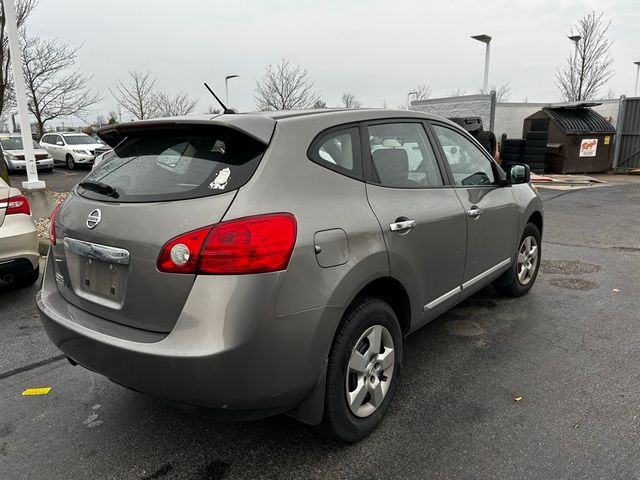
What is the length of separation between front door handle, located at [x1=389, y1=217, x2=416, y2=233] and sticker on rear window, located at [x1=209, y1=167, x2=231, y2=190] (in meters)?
0.90

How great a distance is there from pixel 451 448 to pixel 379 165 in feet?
4.96

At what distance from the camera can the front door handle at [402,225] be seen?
8.36 feet

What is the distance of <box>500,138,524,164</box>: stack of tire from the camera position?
17406 mm

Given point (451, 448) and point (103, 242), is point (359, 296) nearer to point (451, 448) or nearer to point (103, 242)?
point (451, 448)

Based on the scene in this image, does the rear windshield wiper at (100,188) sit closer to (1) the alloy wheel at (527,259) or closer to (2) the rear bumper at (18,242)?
(2) the rear bumper at (18,242)

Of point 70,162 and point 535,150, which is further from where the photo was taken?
point 70,162

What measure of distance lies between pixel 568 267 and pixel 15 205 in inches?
233

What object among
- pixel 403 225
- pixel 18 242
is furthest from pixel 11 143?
pixel 403 225

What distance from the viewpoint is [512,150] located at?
17500mm

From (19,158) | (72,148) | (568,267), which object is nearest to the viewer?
(568,267)

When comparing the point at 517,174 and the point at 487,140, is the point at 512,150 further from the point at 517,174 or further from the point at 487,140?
the point at 517,174

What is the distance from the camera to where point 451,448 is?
246cm

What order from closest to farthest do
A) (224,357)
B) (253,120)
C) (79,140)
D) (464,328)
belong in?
(224,357) < (253,120) < (464,328) < (79,140)

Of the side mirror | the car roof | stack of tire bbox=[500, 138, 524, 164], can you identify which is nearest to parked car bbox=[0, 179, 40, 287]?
the car roof
